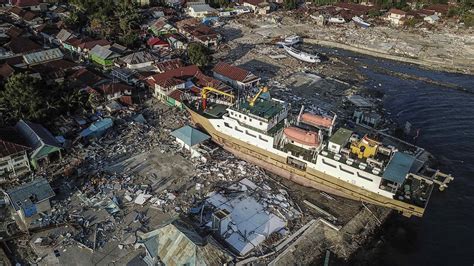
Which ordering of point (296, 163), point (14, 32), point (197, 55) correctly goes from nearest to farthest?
point (296, 163) → point (197, 55) → point (14, 32)

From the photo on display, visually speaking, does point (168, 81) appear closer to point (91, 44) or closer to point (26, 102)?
point (26, 102)

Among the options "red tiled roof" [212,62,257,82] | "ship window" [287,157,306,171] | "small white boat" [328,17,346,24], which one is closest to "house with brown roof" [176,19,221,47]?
"red tiled roof" [212,62,257,82]

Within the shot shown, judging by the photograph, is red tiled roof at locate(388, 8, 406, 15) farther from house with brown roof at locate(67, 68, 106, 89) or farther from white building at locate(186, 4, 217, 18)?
house with brown roof at locate(67, 68, 106, 89)

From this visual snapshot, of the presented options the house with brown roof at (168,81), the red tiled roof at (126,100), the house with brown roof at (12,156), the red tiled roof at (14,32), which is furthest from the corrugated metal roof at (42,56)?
the house with brown roof at (12,156)

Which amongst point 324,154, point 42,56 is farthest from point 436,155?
point 42,56

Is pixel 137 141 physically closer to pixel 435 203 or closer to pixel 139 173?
pixel 139 173

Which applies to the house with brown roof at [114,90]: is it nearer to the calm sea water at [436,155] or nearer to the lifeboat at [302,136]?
the lifeboat at [302,136]
